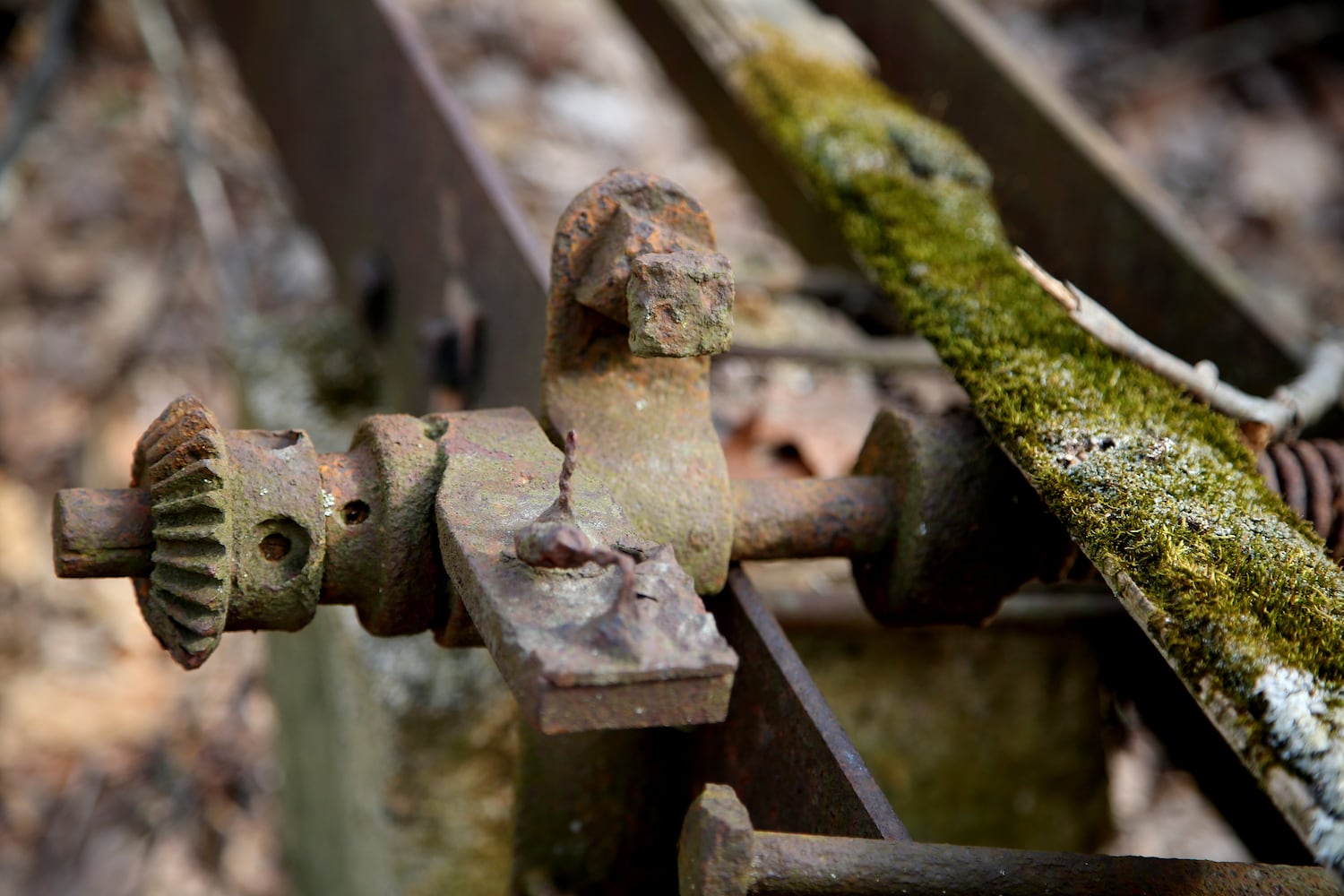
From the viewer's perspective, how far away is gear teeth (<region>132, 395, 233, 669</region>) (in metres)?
1.09

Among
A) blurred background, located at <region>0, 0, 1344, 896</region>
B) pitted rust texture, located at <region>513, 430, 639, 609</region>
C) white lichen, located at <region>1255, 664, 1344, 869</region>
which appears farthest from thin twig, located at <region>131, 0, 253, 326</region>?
white lichen, located at <region>1255, 664, 1344, 869</region>

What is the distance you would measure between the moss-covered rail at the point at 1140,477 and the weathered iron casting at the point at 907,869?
0.59 ft

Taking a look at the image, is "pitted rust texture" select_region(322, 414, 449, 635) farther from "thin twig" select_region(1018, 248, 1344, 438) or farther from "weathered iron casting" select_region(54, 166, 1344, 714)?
"thin twig" select_region(1018, 248, 1344, 438)

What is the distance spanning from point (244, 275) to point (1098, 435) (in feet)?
12.6

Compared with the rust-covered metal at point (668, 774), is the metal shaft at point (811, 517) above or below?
above

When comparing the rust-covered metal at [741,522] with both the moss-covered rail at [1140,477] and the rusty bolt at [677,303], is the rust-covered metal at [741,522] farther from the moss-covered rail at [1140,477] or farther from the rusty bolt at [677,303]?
the rusty bolt at [677,303]

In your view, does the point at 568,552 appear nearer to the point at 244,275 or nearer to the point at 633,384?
the point at 633,384

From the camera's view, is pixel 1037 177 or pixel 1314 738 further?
pixel 1037 177

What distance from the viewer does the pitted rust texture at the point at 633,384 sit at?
4.03ft

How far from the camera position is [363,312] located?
236cm

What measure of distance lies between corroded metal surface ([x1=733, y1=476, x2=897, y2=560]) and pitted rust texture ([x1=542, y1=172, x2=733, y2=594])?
0.20ft

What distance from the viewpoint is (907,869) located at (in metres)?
1.02

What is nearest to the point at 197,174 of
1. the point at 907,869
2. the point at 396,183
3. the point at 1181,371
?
the point at 396,183

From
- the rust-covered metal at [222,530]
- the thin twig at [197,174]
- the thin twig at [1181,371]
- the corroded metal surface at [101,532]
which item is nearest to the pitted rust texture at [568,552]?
the rust-covered metal at [222,530]
